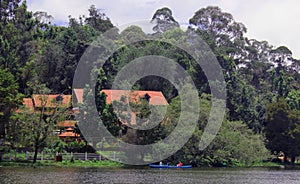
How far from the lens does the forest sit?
153ft

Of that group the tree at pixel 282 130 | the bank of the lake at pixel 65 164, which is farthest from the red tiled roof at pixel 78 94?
the tree at pixel 282 130

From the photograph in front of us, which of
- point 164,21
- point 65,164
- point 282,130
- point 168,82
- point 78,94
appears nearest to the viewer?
point 65,164

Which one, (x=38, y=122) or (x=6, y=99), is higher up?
(x=6, y=99)

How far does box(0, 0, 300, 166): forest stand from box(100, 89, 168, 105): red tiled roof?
119 cm

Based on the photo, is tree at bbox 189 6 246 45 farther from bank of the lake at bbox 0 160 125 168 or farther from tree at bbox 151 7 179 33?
bank of the lake at bbox 0 160 125 168

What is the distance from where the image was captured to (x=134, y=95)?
156ft

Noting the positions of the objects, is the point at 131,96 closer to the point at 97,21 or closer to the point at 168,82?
the point at 168,82

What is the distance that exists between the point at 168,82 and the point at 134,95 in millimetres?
17608

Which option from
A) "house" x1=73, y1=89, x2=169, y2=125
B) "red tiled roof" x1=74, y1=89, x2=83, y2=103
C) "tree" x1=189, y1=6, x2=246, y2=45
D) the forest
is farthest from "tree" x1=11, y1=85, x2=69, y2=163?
"tree" x1=189, y1=6, x2=246, y2=45

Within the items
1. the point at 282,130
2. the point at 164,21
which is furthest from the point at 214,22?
the point at 282,130

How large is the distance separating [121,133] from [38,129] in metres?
8.07

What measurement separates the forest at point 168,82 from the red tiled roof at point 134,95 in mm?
1191

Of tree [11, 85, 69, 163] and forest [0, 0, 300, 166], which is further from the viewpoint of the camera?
forest [0, 0, 300, 166]

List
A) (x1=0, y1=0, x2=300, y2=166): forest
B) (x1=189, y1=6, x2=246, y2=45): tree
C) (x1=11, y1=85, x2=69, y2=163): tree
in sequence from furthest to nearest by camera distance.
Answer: (x1=189, y1=6, x2=246, y2=45): tree
(x1=0, y1=0, x2=300, y2=166): forest
(x1=11, y1=85, x2=69, y2=163): tree
